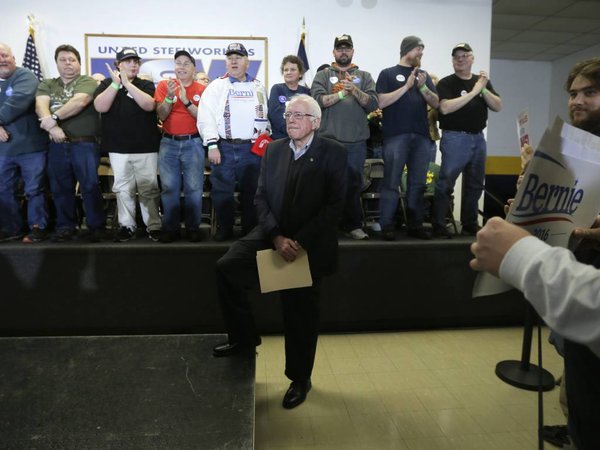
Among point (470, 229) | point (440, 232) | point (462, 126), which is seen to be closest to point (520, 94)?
point (462, 126)

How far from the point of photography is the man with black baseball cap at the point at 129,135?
11.0ft

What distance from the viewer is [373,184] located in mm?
4371

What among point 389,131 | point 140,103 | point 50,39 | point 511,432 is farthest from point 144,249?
point 50,39

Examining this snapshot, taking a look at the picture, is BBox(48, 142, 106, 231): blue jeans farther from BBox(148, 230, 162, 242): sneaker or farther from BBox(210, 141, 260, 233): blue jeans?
BBox(210, 141, 260, 233): blue jeans

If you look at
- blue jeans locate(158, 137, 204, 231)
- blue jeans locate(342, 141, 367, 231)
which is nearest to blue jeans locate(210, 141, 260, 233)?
blue jeans locate(158, 137, 204, 231)

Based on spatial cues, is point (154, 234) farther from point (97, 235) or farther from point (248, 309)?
point (248, 309)

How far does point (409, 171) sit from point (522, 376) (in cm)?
175

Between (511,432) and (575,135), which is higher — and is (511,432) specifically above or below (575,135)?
below

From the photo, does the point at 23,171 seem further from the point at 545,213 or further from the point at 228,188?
the point at 545,213

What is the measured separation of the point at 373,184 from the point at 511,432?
2.70 metres

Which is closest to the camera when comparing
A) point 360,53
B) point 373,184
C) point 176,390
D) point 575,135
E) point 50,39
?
point 575,135

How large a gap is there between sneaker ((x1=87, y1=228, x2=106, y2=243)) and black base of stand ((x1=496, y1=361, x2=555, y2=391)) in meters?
2.84

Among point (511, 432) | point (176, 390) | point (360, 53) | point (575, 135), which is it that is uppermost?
point (360, 53)

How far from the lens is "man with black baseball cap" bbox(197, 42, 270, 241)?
3.38 metres
